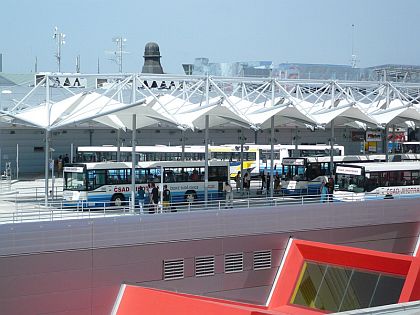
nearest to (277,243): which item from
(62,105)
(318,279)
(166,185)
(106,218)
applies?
(318,279)

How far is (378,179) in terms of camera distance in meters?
32.9

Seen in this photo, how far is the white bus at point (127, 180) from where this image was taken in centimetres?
3048

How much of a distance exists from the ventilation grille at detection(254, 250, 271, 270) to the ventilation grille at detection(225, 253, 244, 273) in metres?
0.55

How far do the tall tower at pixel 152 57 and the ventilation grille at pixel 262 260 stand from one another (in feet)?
160

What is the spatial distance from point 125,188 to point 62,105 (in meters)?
4.37

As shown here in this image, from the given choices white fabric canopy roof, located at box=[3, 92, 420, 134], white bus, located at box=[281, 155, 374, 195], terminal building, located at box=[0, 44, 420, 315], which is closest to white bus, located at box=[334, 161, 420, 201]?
white fabric canopy roof, located at box=[3, 92, 420, 134]

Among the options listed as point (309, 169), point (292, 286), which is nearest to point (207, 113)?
point (292, 286)

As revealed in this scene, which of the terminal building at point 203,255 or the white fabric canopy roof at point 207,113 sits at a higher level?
the white fabric canopy roof at point 207,113

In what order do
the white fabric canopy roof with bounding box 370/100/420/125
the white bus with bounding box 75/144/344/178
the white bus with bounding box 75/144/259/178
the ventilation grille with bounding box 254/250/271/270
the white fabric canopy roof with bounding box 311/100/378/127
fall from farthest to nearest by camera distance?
the white bus with bounding box 75/144/344/178, the white bus with bounding box 75/144/259/178, the white fabric canopy roof with bounding box 370/100/420/125, the white fabric canopy roof with bounding box 311/100/378/127, the ventilation grille with bounding box 254/250/271/270

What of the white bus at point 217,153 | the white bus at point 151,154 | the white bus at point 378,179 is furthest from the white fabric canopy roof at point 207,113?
the white bus at point 151,154

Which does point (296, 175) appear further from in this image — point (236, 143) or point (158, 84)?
point (158, 84)

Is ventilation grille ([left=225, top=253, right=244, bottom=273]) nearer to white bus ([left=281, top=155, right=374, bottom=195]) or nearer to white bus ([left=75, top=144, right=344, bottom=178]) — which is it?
white bus ([left=281, top=155, right=374, bottom=195])

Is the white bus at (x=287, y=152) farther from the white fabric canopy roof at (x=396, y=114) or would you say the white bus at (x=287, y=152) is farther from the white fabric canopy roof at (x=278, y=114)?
the white fabric canopy roof at (x=278, y=114)

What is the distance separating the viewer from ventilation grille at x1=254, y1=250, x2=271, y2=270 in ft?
79.8
